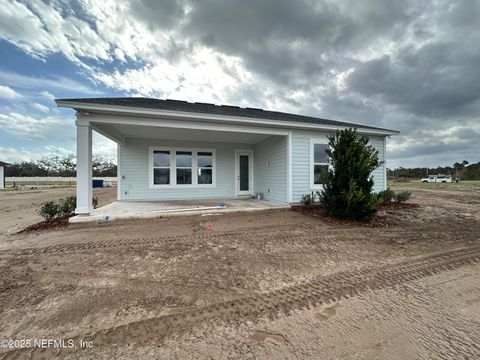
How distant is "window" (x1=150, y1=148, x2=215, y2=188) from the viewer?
846 cm

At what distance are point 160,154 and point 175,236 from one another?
5.32m

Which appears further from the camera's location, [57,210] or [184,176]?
[184,176]

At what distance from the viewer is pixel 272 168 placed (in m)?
8.16

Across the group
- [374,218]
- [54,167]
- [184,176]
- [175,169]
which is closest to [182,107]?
[175,169]

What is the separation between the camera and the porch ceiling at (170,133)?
21.7 ft

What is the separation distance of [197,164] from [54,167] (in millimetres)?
48498

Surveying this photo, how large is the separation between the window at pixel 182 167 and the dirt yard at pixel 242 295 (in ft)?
14.8

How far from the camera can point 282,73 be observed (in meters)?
10.6

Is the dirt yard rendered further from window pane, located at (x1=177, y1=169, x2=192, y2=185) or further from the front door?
the front door

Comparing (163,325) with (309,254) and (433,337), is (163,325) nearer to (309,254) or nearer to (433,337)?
(433,337)

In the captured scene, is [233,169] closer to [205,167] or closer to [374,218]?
[205,167]

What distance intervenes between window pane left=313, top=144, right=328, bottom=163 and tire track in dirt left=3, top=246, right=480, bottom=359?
4788 mm

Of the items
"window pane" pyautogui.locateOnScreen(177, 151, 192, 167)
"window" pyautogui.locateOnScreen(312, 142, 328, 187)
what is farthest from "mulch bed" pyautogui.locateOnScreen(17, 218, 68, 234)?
"window" pyautogui.locateOnScreen(312, 142, 328, 187)

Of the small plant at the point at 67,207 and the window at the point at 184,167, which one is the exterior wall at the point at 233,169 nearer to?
the window at the point at 184,167
